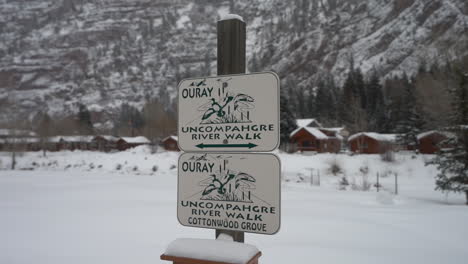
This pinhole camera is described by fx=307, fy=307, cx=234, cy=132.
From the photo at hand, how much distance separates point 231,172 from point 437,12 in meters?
152

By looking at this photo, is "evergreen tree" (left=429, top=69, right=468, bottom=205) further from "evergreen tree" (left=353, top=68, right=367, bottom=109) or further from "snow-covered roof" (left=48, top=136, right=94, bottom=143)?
"snow-covered roof" (left=48, top=136, right=94, bottom=143)

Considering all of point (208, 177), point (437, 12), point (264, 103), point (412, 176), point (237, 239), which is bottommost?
point (412, 176)

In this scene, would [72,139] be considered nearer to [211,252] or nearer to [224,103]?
[224,103]

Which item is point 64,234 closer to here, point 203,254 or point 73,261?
point 73,261

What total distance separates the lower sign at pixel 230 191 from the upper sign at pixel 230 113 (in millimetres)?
102

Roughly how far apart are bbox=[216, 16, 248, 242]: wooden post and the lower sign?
188 mm

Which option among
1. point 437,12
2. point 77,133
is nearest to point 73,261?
point 77,133

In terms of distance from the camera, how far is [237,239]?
99.5 inches

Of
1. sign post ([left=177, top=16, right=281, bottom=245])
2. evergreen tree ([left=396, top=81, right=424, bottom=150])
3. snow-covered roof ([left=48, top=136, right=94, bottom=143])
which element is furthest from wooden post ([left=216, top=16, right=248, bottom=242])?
snow-covered roof ([left=48, top=136, right=94, bottom=143])

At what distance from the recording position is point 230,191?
2459 mm

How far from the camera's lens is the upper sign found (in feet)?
7.82

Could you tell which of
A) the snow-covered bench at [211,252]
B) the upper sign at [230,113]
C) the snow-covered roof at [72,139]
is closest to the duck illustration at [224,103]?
the upper sign at [230,113]

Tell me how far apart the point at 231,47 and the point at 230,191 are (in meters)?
1.21

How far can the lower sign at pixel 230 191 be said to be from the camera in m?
2.36
